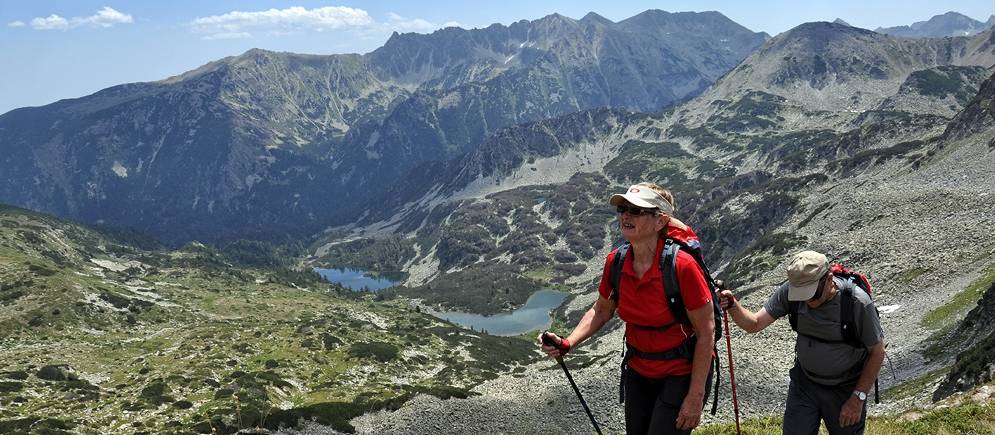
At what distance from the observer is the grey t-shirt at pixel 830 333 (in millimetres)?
9297

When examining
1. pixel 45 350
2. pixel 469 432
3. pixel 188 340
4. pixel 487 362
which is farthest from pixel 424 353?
pixel 469 432

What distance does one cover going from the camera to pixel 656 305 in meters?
8.16

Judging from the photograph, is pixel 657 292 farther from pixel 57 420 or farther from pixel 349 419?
pixel 57 420

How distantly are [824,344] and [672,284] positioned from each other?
374cm

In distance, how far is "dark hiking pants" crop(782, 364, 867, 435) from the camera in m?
Result: 9.82

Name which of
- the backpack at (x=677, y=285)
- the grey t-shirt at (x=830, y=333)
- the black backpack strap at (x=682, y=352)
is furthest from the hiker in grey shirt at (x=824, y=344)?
the black backpack strap at (x=682, y=352)

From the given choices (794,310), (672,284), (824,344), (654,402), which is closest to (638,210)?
(672,284)

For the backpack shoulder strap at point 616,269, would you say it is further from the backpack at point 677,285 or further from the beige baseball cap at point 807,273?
the beige baseball cap at point 807,273

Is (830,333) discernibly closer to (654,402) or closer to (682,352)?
(682,352)

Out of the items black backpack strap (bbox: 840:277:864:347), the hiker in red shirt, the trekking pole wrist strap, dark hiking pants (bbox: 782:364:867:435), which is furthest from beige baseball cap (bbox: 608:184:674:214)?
dark hiking pants (bbox: 782:364:867:435)

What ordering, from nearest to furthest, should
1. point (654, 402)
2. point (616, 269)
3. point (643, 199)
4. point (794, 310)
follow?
1. point (643, 199)
2. point (654, 402)
3. point (616, 269)
4. point (794, 310)

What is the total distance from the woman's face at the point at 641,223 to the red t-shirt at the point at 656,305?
254 mm

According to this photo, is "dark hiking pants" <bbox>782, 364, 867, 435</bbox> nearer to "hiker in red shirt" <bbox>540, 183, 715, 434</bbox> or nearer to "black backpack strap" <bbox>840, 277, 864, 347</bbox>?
"black backpack strap" <bbox>840, 277, 864, 347</bbox>

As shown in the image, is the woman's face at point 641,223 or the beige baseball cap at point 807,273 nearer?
the woman's face at point 641,223
